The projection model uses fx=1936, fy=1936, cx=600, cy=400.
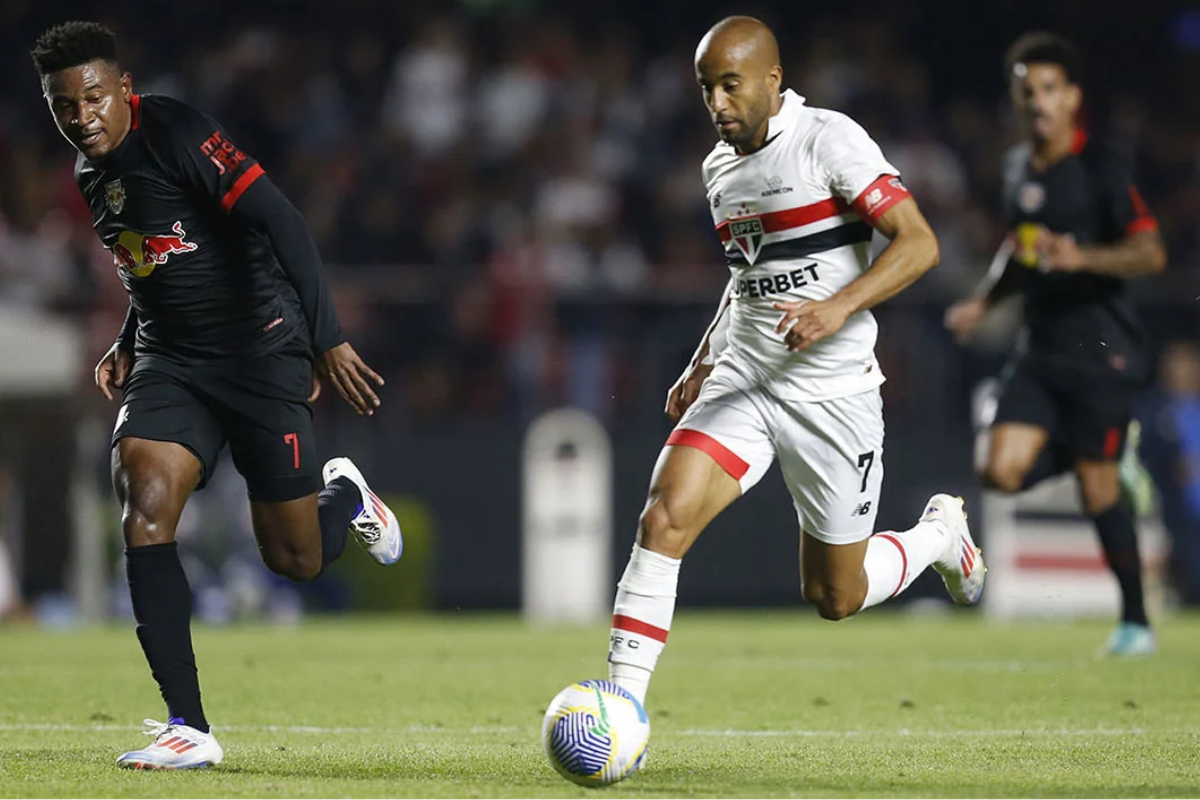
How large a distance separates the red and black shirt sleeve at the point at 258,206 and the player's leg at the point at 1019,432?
4480 millimetres

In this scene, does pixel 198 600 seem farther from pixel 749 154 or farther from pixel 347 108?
pixel 749 154

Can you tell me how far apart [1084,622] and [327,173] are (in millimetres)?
7516

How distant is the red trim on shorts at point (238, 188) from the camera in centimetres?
600

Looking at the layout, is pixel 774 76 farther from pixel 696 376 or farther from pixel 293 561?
pixel 293 561

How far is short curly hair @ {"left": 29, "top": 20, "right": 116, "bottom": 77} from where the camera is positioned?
5859mm

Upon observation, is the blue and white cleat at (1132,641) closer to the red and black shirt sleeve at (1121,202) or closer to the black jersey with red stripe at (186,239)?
the red and black shirt sleeve at (1121,202)

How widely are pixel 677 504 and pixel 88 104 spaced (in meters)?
2.17

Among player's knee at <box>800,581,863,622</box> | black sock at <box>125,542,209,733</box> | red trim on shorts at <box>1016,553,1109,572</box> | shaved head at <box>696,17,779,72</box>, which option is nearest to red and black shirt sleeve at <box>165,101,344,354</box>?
black sock at <box>125,542,209,733</box>

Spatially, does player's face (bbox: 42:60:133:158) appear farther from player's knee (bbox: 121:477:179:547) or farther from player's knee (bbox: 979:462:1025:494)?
player's knee (bbox: 979:462:1025:494)

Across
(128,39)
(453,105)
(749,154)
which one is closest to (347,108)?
(453,105)

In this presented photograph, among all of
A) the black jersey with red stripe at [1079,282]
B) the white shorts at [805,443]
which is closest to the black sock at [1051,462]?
the black jersey with red stripe at [1079,282]

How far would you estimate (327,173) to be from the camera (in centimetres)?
1686

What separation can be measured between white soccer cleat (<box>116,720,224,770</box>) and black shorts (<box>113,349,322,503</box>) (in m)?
0.85

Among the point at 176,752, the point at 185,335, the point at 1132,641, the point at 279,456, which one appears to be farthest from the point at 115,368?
the point at 1132,641
